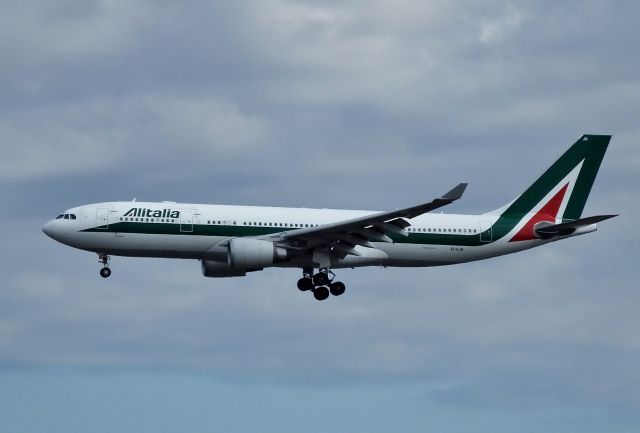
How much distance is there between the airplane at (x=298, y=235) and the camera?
64562 mm

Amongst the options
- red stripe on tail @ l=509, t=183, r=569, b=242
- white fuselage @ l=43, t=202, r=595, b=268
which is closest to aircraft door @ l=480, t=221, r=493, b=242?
white fuselage @ l=43, t=202, r=595, b=268

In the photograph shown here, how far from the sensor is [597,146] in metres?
75.1

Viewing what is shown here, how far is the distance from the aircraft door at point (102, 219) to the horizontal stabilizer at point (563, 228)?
880 inches

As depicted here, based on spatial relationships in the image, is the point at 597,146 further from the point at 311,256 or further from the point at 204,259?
the point at 204,259

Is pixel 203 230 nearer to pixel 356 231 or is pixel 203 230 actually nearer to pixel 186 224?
pixel 186 224

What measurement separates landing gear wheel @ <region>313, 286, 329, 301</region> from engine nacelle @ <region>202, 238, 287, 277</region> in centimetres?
364

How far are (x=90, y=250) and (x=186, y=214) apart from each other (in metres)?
5.10

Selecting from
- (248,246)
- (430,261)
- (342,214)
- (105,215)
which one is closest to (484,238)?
(430,261)

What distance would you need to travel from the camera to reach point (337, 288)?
68.0 metres

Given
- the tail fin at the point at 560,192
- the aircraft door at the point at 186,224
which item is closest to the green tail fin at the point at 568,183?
the tail fin at the point at 560,192

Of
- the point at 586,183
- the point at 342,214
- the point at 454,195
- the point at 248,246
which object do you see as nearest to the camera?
the point at 454,195

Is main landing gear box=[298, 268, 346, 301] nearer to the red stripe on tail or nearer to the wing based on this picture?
the wing

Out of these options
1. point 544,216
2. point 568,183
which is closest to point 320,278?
point 544,216

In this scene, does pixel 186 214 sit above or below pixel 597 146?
below
